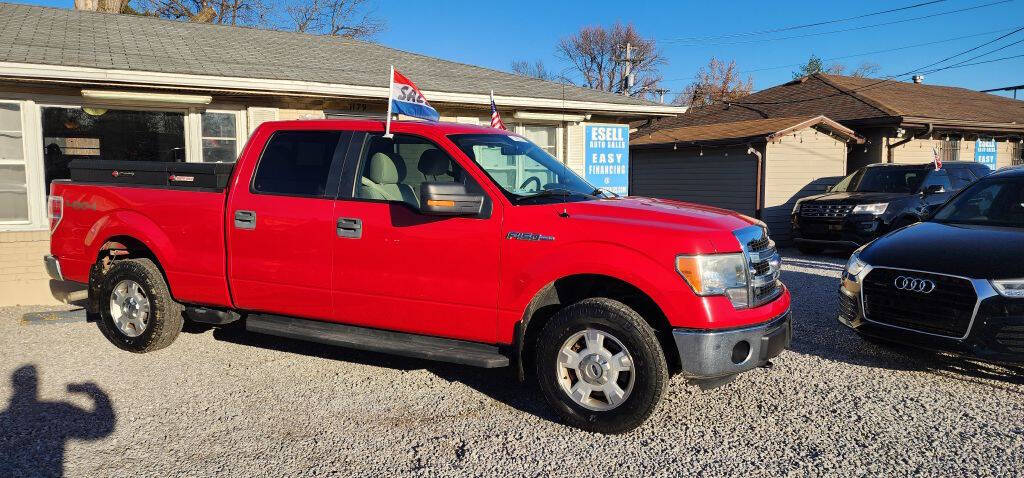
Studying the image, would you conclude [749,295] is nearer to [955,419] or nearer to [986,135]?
[955,419]

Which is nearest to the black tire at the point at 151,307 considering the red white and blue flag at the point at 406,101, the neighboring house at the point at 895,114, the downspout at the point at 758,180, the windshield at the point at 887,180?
the red white and blue flag at the point at 406,101

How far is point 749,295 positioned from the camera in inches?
162

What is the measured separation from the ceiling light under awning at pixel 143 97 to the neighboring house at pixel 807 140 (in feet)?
38.1

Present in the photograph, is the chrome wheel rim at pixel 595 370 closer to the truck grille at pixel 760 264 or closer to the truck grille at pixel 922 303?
the truck grille at pixel 760 264

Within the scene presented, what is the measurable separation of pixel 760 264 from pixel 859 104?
1673 centimetres

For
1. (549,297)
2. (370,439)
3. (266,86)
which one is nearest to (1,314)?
(266,86)

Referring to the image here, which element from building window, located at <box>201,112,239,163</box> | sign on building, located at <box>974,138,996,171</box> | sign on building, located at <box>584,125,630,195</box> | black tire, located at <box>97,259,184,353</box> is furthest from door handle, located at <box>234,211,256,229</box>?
sign on building, located at <box>974,138,996,171</box>

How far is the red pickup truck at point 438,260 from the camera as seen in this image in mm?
4062

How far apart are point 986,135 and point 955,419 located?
62.3ft

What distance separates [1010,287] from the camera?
15.4ft

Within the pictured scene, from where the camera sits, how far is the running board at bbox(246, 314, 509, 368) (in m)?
4.52

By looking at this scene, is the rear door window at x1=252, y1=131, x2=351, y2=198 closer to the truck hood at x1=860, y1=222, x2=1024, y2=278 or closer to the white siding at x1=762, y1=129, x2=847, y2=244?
the truck hood at x1=860, y1=222, x2=1024, y2=278

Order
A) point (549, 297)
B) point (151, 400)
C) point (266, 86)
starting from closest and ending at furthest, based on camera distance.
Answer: point (549, 297) < point (151, 400) < point (266, 86)

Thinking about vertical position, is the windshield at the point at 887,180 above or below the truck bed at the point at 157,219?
above
